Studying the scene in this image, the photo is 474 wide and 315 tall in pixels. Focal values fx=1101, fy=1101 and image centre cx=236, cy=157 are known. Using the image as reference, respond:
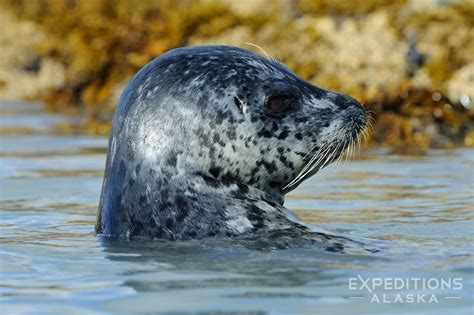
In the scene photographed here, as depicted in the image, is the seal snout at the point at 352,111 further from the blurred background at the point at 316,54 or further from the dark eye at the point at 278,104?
the blurred background at the point at 316,54

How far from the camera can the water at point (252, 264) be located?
11.9 feet

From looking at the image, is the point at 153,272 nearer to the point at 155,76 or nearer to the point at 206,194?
the point at 206,194

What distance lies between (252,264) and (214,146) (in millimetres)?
764

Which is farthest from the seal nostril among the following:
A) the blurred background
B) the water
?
the blurred background

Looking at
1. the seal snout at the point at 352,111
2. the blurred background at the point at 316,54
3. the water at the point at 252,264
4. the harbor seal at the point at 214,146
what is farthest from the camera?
the blurred background at the point at 316,54

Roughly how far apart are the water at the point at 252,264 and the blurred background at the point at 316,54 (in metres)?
3.30

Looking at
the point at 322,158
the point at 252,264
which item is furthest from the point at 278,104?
the point at 252,264

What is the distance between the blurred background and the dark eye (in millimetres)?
4758

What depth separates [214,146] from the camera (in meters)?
4.86

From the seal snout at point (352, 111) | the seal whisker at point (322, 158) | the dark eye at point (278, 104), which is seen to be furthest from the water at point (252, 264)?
the dark eye at point (278, 104)

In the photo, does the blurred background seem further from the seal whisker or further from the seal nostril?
the seal whisker

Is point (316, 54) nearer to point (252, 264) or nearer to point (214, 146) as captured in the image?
point (214, 146)

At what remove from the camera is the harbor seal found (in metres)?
4.78

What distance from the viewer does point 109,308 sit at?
11.8 ft
